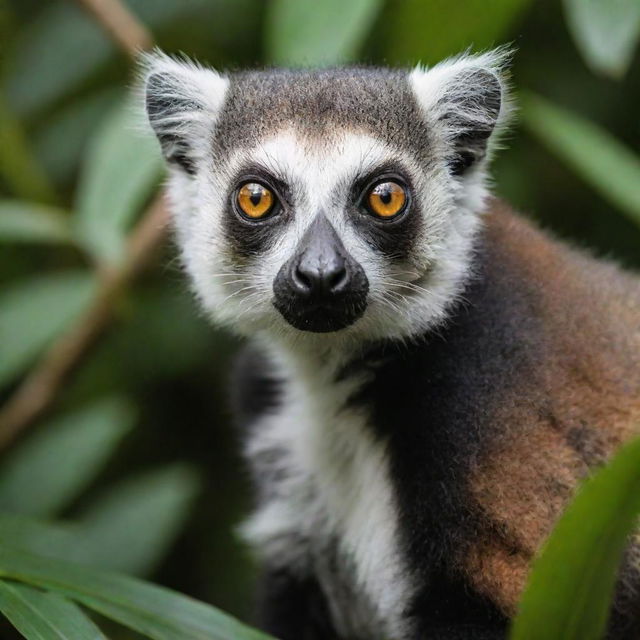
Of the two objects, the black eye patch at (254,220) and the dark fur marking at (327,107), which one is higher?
the dark fur marking at (327,107)

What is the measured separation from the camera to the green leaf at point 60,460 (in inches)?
186

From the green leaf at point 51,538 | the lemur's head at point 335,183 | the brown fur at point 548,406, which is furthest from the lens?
the green leaf at point 51,538

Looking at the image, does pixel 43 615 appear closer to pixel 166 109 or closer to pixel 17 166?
pixel 166 109

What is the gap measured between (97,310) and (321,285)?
232 centimetres

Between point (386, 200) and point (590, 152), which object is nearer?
point (386, 200)

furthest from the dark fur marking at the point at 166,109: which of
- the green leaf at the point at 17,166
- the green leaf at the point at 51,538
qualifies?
the green leaf at the point at 17,166

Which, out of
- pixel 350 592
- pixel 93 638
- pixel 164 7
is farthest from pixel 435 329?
pixel 164 7

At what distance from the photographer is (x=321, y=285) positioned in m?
3.02

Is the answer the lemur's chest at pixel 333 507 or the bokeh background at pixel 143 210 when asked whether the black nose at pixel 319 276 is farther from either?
the bokeh background at pixel 143 210

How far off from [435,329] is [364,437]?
463 millimetres

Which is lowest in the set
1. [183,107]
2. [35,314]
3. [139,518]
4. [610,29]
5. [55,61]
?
[139,518]

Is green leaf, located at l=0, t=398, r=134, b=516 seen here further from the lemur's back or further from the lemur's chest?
the lemur's back

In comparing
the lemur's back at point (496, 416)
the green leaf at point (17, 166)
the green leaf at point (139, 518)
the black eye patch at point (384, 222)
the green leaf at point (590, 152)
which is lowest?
the green leaf at point (139, 518)

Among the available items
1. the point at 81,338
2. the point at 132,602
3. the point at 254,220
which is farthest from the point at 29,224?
the point at 132,602
